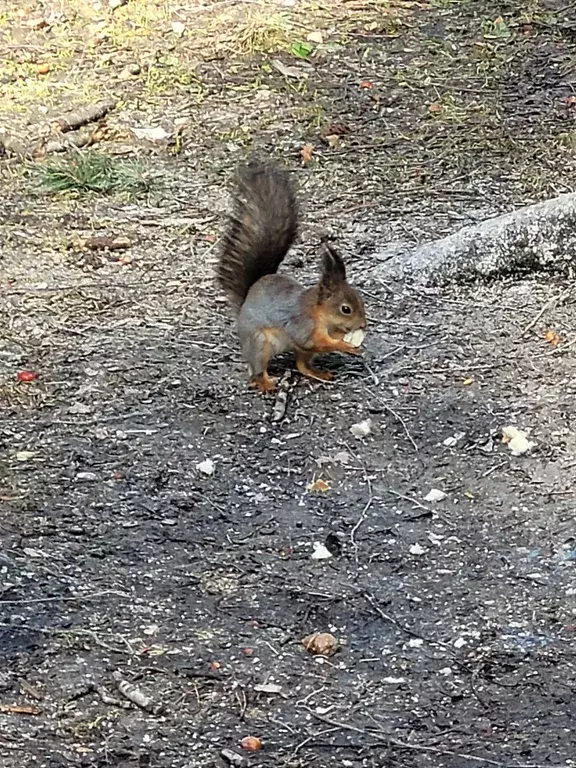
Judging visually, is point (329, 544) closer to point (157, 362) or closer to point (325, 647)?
point (325, 647)

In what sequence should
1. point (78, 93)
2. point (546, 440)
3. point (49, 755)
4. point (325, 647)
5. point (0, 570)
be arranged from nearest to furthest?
point (49, 755), point (325, 647), point (0, 570), point (546, 440), point (78, 93)

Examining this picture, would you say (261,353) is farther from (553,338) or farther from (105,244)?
(105,244)

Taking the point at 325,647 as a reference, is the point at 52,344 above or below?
below

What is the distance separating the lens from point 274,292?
4320 millimetres

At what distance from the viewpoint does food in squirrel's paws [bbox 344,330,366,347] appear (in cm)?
434

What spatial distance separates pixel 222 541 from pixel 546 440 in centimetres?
108

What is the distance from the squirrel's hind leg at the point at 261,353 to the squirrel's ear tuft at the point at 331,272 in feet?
0.75

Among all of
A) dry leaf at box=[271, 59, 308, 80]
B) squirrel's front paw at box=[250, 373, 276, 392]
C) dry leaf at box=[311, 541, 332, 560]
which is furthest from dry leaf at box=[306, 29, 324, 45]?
dry leaf at box=[311, 541, 332, 560]

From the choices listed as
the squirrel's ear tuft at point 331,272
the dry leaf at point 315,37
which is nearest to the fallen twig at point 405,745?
the squirrel's ear tuft at point 331,272

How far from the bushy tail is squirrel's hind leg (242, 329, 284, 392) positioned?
0.61 ft

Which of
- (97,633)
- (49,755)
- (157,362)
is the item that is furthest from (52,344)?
(49,755)

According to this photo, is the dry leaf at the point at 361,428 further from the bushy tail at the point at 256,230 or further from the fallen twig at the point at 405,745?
the fallen twig at the point at 405,745

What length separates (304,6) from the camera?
7676 millimetres

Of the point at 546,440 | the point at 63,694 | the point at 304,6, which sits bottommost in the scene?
the point at 304,6
